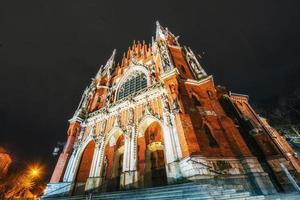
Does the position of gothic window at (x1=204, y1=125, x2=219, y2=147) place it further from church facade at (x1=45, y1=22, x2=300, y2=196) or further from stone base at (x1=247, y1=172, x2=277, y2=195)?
stone base at (x1=247, y1=172, x2=277, y2=195)

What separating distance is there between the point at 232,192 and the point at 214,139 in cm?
478

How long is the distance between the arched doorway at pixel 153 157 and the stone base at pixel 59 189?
222 inches

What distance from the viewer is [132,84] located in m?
19.8

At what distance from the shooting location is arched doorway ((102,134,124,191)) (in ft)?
41.0

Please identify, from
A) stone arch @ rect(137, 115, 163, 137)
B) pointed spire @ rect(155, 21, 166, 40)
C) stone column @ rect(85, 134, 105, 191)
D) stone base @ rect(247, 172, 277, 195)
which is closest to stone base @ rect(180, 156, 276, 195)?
stone base @ rect(247, 172, 277, 195)

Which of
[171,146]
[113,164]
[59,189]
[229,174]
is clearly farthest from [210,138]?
[59,189]

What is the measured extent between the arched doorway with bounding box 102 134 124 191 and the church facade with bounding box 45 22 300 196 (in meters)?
0.07

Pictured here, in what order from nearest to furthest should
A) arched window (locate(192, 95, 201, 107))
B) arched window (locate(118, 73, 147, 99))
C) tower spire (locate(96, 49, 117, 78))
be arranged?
arched window (locate(192, 95, 201, 107))
arched window (locate(118, 73, 147, 99))
tower spire (locate(96, 49, 117, 78))

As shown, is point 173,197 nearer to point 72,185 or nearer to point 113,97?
point 72,185

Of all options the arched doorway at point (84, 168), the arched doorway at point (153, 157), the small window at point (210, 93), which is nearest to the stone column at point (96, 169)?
the arched doorway at point (84, 168)

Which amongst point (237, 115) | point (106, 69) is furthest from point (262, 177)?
point (106, 69)

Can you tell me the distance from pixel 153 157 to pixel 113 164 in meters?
3.35

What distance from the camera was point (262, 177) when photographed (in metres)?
8.46

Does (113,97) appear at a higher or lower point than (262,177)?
higher
